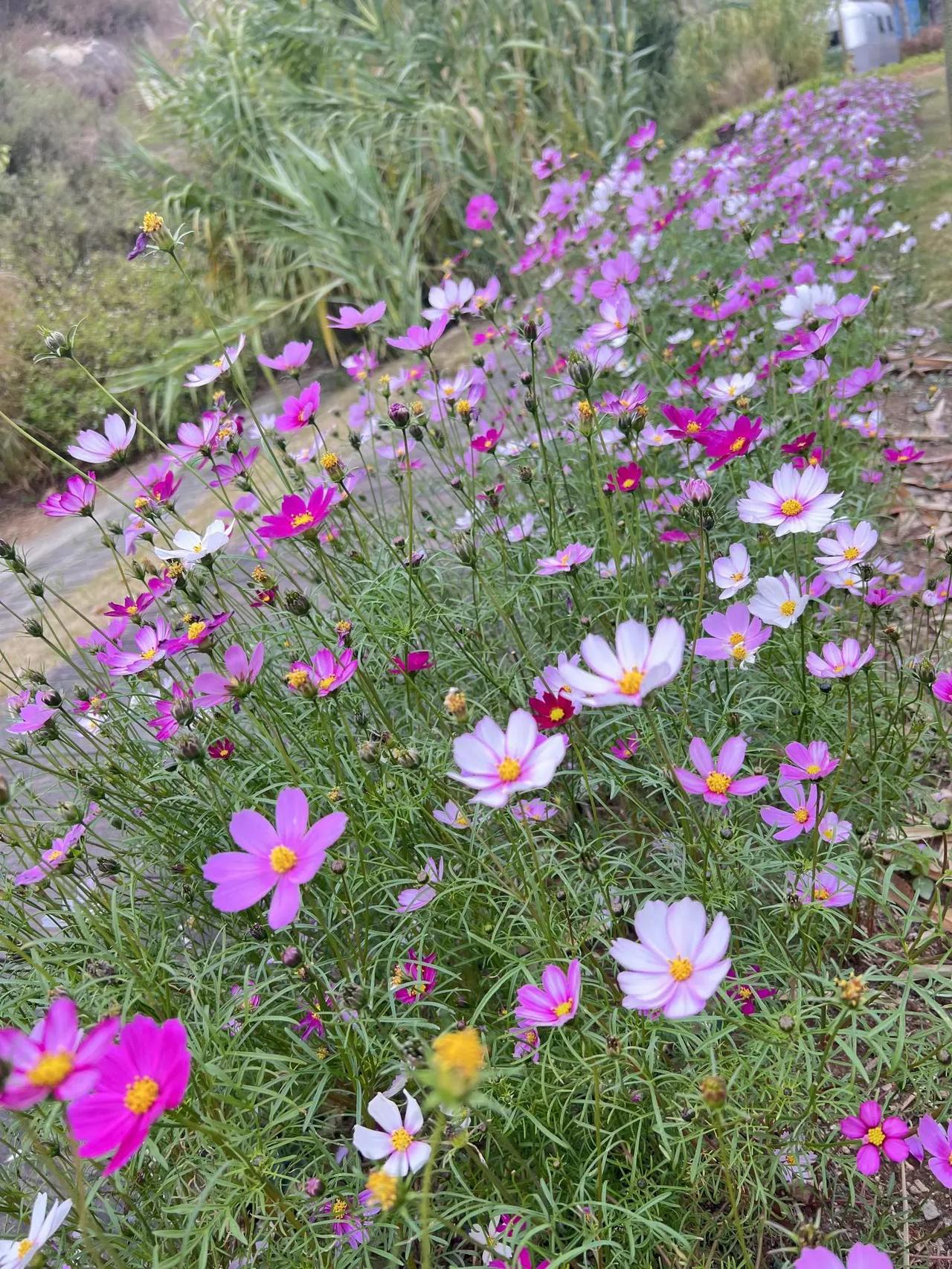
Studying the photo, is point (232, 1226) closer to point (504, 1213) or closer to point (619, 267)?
point (504, 1213)

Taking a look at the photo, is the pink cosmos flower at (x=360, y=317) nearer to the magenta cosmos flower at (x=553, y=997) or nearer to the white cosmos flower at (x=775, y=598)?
the white cosmos flower at (x=775, y=598)

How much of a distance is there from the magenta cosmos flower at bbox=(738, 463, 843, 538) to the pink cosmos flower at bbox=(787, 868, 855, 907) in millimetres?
406

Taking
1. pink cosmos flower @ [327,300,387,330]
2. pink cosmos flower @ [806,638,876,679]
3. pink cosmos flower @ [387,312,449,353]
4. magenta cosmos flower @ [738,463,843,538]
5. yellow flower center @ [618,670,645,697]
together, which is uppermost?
pink cosmos flower @ [327,300,387,330]

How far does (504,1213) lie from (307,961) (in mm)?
346

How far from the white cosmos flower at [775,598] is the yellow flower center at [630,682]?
309mm

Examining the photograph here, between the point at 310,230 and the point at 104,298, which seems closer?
the point at 310,230

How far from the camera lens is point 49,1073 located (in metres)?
0.50

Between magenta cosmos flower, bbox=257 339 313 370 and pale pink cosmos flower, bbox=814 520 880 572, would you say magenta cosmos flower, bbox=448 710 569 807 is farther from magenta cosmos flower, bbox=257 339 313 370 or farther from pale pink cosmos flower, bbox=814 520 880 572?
magenta cosmos flower, bbox=257 339 313 370

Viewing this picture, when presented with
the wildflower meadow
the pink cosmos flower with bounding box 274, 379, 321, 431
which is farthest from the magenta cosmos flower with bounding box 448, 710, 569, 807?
the pink cosmos flower with bounding box 274, 379, 321, 431

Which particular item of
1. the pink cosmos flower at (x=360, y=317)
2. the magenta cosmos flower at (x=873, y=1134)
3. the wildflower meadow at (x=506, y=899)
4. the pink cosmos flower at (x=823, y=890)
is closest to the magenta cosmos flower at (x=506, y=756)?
the wildflower meadow at (x=506, y=899)

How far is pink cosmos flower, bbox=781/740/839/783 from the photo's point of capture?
3.16 ft

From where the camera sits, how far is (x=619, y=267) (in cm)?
179

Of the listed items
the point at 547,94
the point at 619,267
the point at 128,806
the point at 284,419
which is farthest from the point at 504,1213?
the point at 547,94

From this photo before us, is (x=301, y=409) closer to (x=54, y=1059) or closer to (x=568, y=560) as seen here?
(x=568, y=560)
